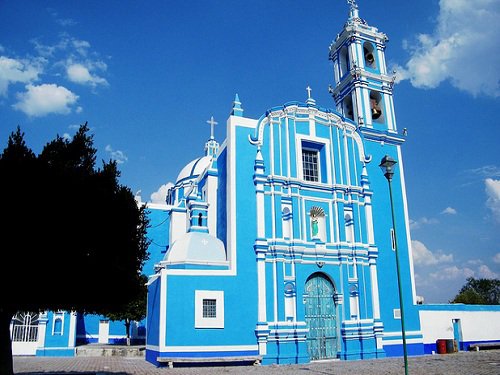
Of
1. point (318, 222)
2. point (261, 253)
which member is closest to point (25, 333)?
Result: point (261, 253)

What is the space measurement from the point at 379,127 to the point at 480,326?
12015mm

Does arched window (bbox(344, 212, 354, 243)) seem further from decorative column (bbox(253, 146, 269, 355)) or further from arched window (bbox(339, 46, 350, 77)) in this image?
arched window (bbox(339, 46, 350, 77))

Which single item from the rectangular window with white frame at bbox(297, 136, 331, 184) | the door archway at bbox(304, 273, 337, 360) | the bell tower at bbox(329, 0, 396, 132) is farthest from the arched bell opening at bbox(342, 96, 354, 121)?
the door archway at bbox(304, 273, 337, 360)

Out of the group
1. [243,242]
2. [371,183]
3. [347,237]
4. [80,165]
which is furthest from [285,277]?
[80,165]

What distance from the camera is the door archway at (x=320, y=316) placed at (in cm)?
1961

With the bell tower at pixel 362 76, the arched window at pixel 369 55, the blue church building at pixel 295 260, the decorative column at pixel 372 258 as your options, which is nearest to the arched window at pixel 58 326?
the blue church building at pixel 295 260

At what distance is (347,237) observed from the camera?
21719 mm

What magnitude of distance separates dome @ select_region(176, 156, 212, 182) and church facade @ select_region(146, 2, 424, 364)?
40.6 feet

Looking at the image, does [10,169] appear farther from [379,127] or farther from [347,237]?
[379,127]

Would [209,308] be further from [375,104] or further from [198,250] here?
[375,104]

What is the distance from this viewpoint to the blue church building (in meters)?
18.2

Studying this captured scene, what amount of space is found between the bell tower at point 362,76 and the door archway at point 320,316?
919 cm

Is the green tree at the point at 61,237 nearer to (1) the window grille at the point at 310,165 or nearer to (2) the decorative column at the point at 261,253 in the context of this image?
(2) the decorative column at the point at 261,253

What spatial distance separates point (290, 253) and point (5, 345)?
462 inches
